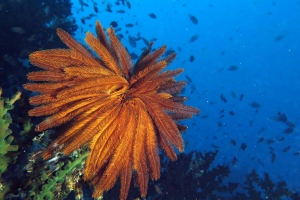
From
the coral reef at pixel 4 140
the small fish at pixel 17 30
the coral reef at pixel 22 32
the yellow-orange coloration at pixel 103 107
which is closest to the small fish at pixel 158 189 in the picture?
the coral reef at pixel 22 32

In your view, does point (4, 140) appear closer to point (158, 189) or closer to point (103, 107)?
point (103, 107)

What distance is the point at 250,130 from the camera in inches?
2152

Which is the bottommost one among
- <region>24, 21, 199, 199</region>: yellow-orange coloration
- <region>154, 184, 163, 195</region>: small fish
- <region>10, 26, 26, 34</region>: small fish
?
<region>154, 184, 163, 195</region>: small fish

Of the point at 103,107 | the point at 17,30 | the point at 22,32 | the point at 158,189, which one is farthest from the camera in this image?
the point at 158,189

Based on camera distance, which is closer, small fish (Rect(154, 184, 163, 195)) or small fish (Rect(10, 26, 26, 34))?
small fish (Rect(10, 26, 26, 34))

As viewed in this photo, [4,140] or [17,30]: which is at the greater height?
[17,30]

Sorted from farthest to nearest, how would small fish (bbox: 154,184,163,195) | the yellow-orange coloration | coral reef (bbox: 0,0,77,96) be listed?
small fish (bbox: 154,184,163,195) → coral reef (bbox: 0,0,77,96) → the yellow-orange coloration

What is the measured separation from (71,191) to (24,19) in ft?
28.7

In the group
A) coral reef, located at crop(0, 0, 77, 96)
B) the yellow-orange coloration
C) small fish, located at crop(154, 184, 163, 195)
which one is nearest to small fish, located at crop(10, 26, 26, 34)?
coral reef, located at crop(0, 0, 77, 96)

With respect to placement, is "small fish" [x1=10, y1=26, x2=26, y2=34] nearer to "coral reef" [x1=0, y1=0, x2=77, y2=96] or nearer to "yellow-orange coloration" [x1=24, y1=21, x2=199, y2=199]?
"coral reef" [x1=0, y1=0, x2=77, y2=96]

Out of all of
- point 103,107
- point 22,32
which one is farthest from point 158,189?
point 22,32

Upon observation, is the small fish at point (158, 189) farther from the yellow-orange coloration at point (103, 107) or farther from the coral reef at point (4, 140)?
the coral reef at point (4, 140)

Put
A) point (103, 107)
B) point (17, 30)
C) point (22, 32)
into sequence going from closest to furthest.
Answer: point (103, 107) < point (17, 30) < point (22, 32)

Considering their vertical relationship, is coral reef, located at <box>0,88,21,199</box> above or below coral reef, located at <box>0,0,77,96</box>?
below
